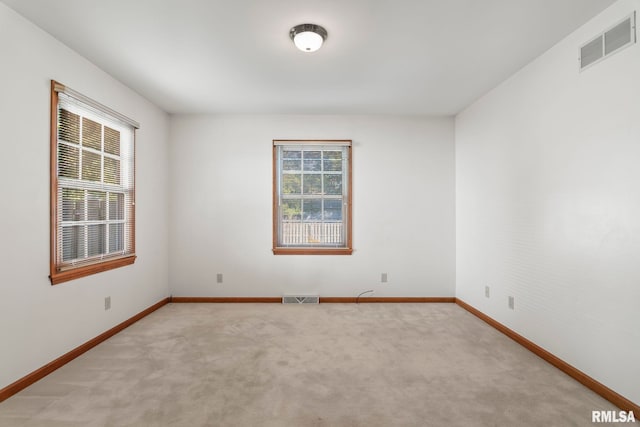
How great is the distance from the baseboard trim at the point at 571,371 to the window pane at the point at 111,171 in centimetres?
452

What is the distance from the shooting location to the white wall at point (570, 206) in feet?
6.29

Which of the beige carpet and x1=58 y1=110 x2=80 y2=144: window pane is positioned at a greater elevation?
x1=58 y1=110 x2=80 y2=144: window pane

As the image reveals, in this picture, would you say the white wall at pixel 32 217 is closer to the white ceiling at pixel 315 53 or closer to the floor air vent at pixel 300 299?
the white ceiling at pixel 315 53

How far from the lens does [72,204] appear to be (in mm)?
2609

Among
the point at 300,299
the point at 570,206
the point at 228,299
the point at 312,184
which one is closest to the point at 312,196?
the point at 312,184

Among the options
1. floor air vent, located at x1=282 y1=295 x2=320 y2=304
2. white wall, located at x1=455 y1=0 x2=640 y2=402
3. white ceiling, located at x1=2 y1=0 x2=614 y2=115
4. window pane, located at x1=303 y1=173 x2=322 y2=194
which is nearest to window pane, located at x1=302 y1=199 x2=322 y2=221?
window pane, located at x1=303 y1=173 x2=322 y2=194

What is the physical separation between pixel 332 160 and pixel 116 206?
2.78 metres

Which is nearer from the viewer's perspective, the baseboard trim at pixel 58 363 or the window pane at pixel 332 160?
the baseboard trim at pixel 58 363

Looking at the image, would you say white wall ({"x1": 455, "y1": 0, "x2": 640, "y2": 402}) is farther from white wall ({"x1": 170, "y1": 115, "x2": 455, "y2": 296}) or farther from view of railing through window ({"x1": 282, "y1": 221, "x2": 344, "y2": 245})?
view of railing through window ({"x1": 282, "y1": 221, "x2": 344, "y2": 245})

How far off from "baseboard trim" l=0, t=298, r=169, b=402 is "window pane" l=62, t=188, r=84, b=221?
117cm

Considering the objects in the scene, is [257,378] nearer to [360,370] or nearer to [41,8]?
[360,370]

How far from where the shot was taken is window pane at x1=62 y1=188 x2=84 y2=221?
8.28 feet

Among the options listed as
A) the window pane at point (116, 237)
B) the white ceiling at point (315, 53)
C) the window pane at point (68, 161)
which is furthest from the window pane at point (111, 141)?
the window pane at point (116, 237)

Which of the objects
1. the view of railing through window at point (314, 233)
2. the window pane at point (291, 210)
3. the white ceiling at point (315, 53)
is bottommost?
the view of railing through window at point (314, 233)
